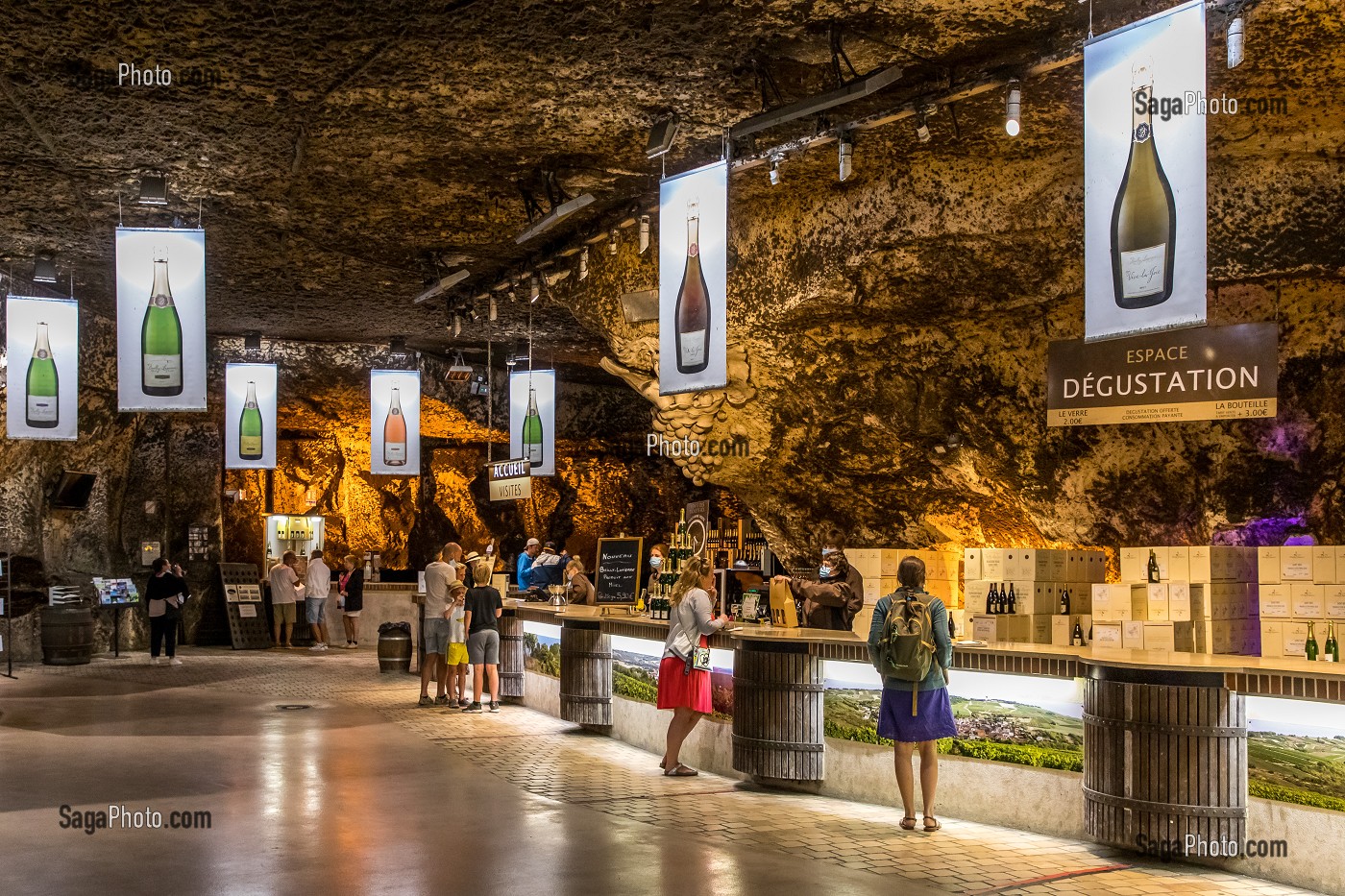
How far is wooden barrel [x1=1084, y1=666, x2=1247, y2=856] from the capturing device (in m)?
5.70

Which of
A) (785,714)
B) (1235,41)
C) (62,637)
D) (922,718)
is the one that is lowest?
(62,637)

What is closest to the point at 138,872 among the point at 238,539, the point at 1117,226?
the point at 1117,226

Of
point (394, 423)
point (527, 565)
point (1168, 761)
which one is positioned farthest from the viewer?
point (527, 565)

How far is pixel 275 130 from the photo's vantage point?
827 centimetres

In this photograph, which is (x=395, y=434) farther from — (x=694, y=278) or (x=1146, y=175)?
(x=1146, y=175)

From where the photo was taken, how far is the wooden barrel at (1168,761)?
18.7 feet

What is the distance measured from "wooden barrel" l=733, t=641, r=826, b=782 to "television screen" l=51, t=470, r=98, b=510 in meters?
12.6

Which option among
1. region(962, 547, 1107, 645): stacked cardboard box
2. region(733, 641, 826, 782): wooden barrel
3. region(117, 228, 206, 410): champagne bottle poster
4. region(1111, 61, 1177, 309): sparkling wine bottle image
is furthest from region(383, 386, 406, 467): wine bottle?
region(1111, 61, 1177, 309): sparkling wine bottle image

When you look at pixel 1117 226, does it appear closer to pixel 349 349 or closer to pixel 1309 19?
pixel 1309 19

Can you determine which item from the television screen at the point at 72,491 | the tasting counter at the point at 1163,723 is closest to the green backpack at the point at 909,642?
the tasting counter at the point at 1163,723

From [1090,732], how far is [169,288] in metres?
7.00

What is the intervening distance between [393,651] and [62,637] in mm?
4411

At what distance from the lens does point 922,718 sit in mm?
6355

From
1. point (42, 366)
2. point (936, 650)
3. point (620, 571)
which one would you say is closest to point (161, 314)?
point (42, 366)
